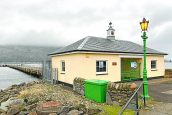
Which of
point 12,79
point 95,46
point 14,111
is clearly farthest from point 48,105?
point 12,79

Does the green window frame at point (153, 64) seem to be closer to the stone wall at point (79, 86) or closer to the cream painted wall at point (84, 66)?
the cream painted wall at point (84, 66)

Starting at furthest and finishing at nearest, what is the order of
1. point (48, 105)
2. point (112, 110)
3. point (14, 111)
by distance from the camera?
point (14, 111) < point (48, 105) < point (112, 110)

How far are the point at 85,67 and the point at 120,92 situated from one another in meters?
6.80

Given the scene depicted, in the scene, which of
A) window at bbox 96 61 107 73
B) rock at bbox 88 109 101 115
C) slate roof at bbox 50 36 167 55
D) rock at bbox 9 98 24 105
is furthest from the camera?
window at bbox 96 61 107 73

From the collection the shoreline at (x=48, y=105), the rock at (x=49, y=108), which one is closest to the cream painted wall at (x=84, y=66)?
the shoreline at (x=48, y=105)

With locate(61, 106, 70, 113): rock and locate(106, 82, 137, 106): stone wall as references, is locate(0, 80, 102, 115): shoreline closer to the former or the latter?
locate(61, 106, 70, 113): rock

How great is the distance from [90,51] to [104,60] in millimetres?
1918

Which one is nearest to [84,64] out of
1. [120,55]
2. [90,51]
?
[90,51]

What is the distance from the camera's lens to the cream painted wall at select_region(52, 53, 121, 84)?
55.7 feet

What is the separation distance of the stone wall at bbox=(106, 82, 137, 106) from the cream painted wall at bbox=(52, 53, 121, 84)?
20.4ft

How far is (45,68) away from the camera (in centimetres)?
2345

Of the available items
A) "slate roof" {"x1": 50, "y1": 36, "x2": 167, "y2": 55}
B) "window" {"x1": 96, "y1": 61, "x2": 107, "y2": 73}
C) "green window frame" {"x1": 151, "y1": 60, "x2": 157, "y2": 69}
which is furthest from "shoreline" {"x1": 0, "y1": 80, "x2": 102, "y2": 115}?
"green window frame" {"x1": 151, "y1": 60, "x2": 157, "y2": 69}

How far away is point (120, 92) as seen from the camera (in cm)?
1052

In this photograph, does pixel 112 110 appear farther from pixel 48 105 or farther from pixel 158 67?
pixel 158 67
